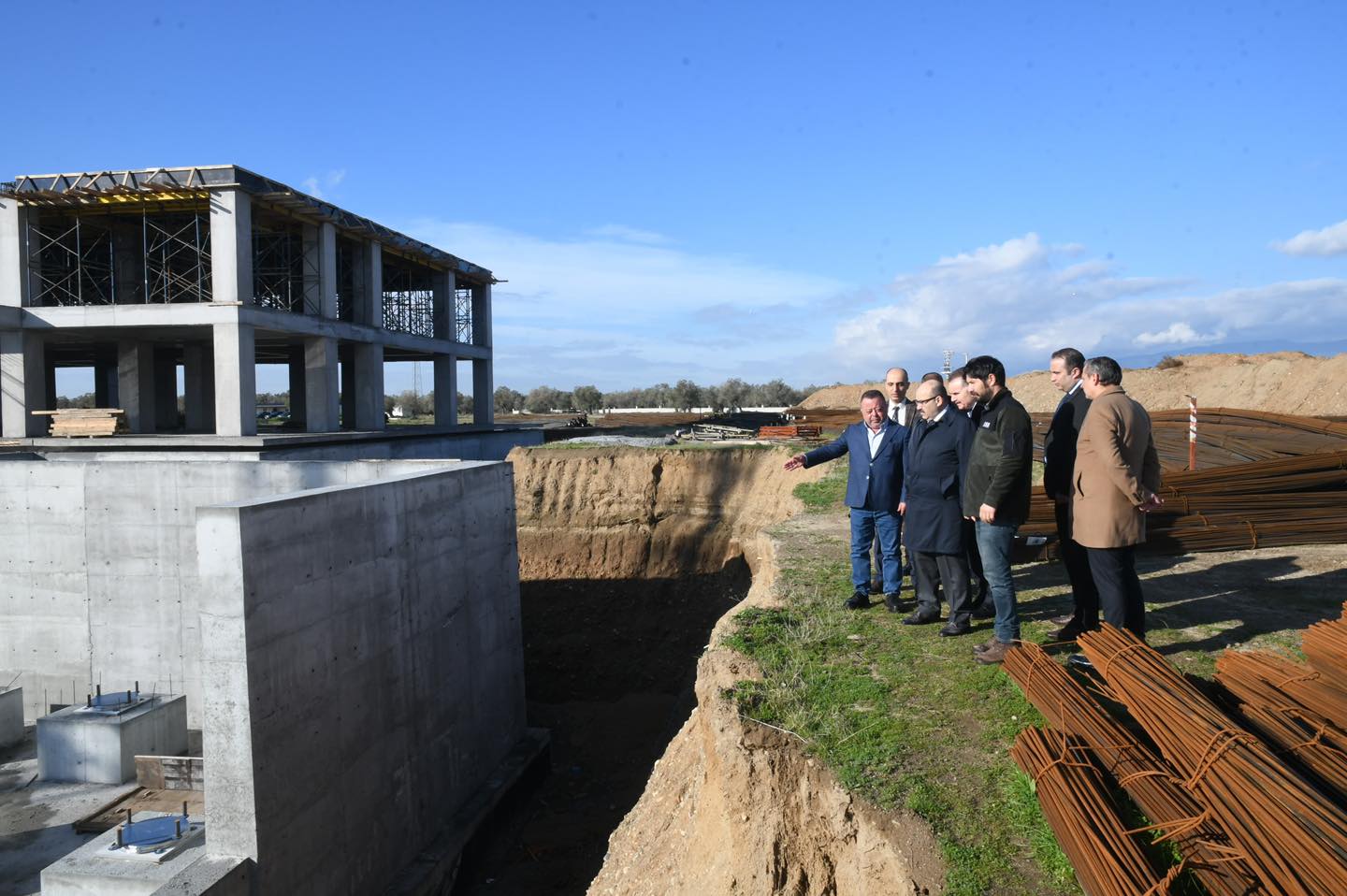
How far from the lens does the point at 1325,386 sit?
23.7 m

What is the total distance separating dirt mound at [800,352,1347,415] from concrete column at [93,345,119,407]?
31243mm

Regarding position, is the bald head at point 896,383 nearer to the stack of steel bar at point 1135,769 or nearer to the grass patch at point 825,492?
the stack of steel bar at point 1135,769

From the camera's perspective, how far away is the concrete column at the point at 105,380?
113 ft

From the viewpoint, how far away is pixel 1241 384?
90.5 feet

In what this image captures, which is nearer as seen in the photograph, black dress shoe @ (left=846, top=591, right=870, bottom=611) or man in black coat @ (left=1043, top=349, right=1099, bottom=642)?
man in black coat @ (left=1043, top=349, right=1099, bottom=642)

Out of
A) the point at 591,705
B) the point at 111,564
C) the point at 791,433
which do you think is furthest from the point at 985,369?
the point at 791,433

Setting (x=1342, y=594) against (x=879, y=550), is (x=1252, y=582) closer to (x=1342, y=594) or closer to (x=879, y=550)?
(x=1342, y=594)

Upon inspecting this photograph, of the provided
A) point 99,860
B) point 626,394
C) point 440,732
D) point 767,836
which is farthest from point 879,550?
point 626,394

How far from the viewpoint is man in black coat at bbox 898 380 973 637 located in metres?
5.60

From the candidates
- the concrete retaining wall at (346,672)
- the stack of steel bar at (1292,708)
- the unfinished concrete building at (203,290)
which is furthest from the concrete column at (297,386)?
the stack of steel bar at (1292,708)

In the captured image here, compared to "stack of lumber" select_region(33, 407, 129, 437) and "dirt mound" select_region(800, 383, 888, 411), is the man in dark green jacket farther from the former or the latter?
"dirt mound" select_region(800, 383, 888, 411)

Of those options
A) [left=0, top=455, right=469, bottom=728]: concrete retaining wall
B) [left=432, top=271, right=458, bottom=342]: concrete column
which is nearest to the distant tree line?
[left=432, top=271, right=458, bottom=342]: concrete column

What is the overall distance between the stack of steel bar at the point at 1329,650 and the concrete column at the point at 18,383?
2733cm

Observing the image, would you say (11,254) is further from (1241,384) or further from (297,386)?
(1241,384)
